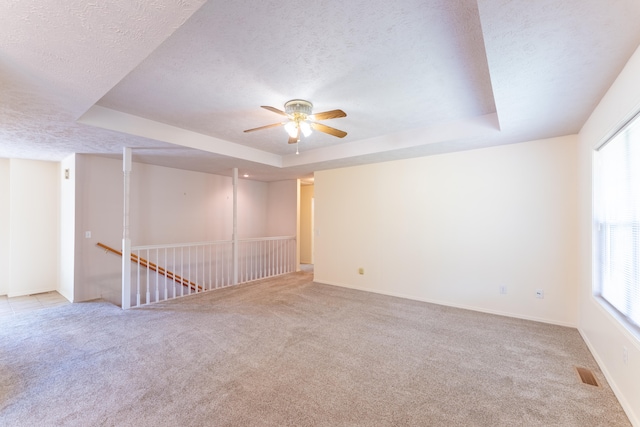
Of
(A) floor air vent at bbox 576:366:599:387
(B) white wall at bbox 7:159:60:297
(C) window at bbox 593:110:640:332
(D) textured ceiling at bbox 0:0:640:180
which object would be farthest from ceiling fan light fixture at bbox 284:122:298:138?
(B) white wall at bbox 7:159:60:297

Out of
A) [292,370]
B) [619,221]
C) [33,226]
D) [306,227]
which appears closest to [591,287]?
[619,221]

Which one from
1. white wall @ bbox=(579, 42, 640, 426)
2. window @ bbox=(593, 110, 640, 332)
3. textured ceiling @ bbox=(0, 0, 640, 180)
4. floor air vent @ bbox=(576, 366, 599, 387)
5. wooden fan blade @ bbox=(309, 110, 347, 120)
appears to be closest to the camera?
textured ceiling @ bbox=(0, 0, 640, 180)

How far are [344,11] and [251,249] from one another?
19.8 ft

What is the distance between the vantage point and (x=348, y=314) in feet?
12.4

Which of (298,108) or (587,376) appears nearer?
(587,376)

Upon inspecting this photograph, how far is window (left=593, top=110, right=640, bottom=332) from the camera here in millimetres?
1939

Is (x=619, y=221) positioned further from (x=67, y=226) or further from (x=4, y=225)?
(x=4, y=225)

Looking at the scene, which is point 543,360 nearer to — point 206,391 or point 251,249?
point 206,391

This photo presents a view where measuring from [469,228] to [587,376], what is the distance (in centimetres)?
207

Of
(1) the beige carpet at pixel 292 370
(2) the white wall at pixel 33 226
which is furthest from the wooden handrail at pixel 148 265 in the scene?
(2) the white wall at pixel 33 226

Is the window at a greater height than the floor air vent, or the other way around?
the window

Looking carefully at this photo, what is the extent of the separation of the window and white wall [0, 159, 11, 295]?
7.81 meters

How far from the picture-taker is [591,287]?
9.07 ft

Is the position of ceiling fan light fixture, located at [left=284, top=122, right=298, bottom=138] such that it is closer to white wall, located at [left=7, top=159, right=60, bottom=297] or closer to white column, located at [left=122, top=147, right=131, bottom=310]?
white column, located at [left=122, top=147, right=131, bottom=310]
